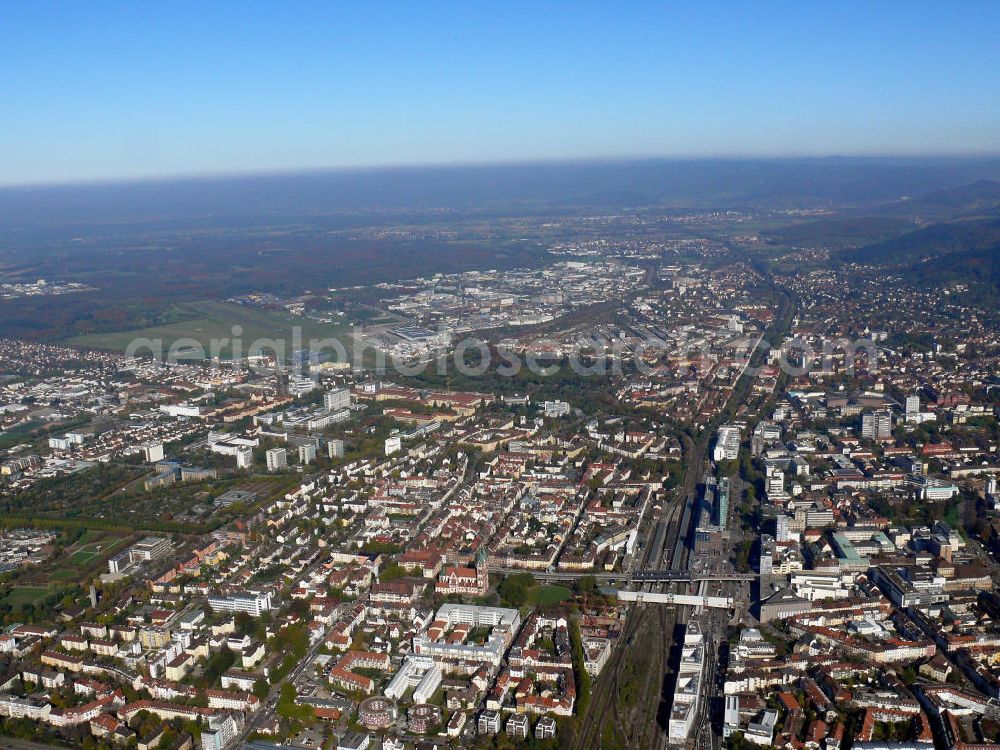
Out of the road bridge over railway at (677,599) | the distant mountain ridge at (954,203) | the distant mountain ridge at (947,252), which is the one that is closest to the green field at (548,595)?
the road bridge over railway at (677,599)

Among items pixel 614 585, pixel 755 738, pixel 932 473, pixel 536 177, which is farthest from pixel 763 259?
pixel 536 177

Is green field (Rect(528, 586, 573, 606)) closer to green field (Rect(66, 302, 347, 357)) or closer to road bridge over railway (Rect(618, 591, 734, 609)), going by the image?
road bridge over railway (Rect(618, 591, 734, 609))

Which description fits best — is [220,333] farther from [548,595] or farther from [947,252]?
[947,252]

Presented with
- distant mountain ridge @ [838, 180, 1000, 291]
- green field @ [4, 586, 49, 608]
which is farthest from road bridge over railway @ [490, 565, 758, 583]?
distant mountain ridge @ [838, 180, 1000, 291]

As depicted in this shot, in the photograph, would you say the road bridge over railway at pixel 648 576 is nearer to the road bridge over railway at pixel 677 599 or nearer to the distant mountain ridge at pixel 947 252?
the road bridge over railway at pixel 677 599

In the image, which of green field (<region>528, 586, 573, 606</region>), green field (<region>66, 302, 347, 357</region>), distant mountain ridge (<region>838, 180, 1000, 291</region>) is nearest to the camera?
green field (<region>528, 586, 573, 606</region>)

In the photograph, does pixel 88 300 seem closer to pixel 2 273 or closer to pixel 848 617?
pixel 2 273

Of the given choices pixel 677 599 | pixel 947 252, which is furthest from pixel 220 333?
pixel 947 252
